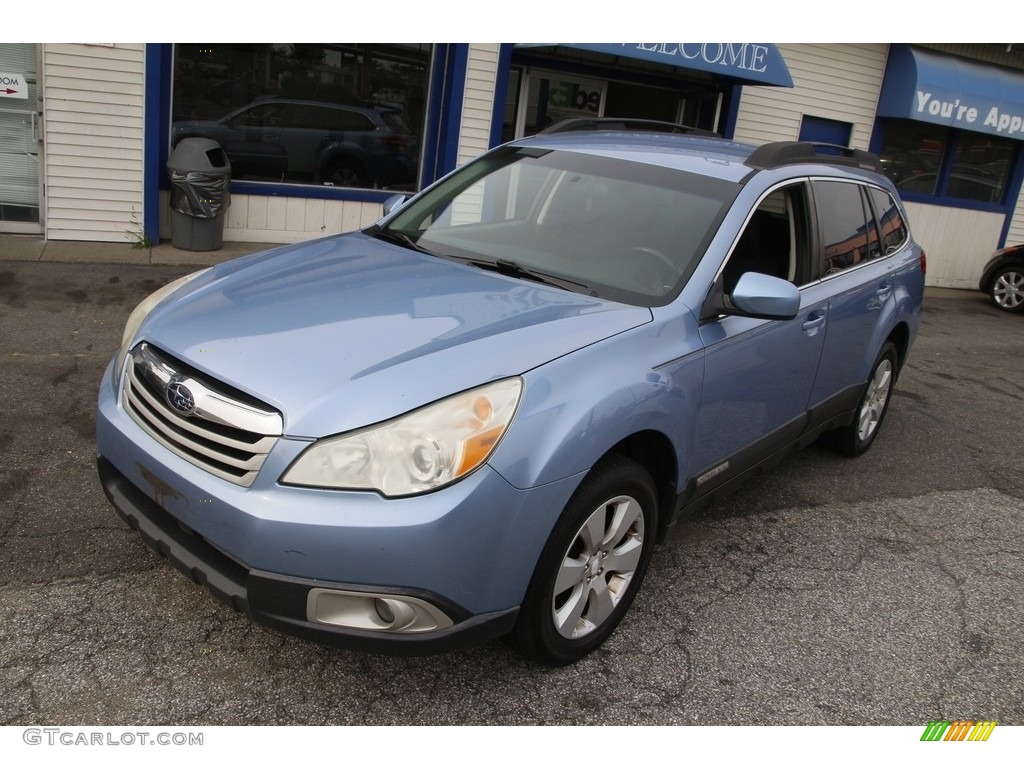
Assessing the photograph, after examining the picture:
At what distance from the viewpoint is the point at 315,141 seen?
9758mm

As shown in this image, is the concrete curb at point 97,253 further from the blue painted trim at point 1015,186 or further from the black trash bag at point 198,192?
the blue painted trim at point 1015,186

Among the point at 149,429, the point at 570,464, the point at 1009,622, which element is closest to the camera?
the point at 570,464

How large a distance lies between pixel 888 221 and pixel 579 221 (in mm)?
2360

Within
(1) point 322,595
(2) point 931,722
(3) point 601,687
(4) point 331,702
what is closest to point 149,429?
(1) point 322,595

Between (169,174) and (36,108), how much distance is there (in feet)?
4.43

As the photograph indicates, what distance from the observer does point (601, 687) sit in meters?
2.90

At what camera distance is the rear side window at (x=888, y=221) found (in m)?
4.84

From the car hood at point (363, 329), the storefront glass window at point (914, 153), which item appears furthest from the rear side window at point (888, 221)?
the storefront glass window at point (914, 153)

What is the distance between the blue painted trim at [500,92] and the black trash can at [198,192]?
10.2 feet

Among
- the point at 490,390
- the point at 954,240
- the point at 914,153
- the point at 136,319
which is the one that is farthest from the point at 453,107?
the point at 954,240

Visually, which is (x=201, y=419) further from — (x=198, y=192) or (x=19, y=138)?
(x=19, y=138)

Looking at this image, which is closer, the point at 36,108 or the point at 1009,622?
the point at 1009,622

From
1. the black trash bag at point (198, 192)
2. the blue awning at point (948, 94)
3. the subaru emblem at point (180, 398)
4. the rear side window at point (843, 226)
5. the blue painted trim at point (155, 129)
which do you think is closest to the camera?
the subaru emblem at point (180, 398)

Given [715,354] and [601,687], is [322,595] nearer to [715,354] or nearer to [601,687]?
[601,687]
